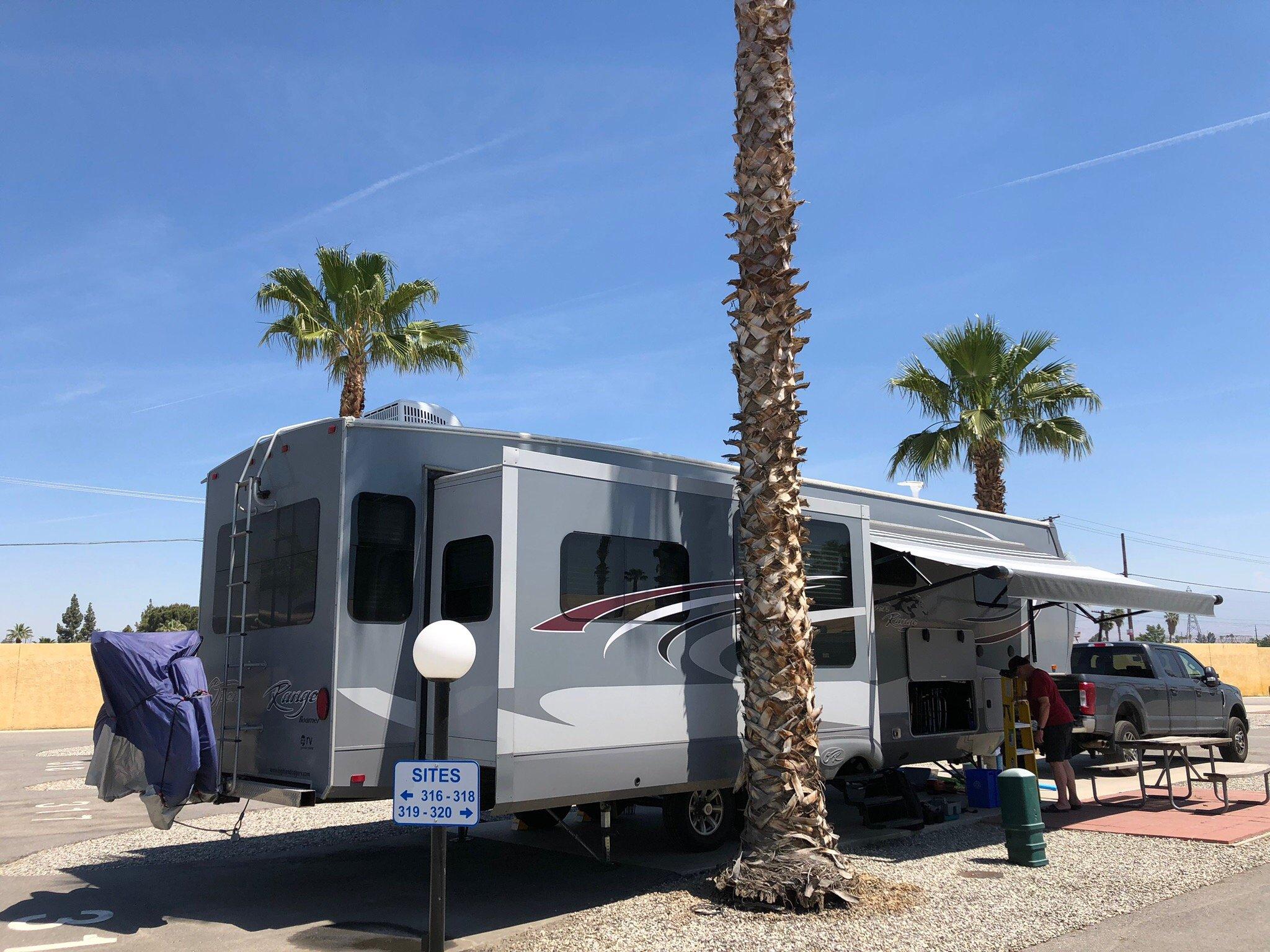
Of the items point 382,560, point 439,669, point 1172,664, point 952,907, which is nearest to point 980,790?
point 952,907

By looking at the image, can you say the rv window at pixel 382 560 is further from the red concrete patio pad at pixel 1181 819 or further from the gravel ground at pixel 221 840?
the red concrete patio pad at pixel 1181 819

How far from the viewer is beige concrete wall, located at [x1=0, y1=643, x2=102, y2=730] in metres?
25.7

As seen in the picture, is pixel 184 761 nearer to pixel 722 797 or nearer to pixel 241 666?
pixel 241 666

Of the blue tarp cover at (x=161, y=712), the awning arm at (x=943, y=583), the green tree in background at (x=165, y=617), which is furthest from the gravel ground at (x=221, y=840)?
the green tree in background at (x=165, y=617)

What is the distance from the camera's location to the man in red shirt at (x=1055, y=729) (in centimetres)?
1084

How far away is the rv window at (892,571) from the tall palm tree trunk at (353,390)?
9.59m

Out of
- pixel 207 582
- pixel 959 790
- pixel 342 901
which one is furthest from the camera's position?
pixel 959 790

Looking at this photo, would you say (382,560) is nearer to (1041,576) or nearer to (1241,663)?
(1041,576)

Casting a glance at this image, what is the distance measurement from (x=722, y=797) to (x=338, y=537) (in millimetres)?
4210

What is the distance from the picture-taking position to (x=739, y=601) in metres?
8.07

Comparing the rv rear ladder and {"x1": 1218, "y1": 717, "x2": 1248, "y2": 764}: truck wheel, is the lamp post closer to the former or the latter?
the rv rear ladder

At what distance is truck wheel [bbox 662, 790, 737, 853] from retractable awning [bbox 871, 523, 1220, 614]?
280 cm

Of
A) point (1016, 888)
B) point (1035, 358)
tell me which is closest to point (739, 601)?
point (1016, 888)

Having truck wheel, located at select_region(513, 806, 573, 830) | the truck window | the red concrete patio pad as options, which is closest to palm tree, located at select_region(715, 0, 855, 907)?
truck wheel, located at select_region(513, 806, 573, 830)
